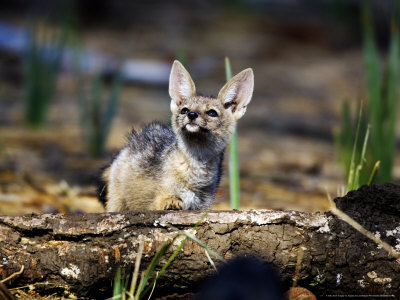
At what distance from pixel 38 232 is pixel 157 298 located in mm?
664

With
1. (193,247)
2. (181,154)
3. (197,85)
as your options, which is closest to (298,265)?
(193,247)

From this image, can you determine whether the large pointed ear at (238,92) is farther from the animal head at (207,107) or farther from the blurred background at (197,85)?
the blurred background at (197,85)

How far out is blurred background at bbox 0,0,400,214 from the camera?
5.46m

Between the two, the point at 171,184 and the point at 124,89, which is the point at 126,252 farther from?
the point at 124,89

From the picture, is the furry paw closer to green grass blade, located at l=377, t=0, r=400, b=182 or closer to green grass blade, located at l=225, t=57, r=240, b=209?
green grass blade, located at l=225, t=57, r=240, b=209

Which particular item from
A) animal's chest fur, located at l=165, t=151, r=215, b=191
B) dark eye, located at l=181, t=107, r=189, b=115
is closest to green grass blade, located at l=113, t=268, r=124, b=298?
animal's chest fur, located at l=165, t=151, r=215, b=191

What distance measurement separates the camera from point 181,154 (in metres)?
4.16

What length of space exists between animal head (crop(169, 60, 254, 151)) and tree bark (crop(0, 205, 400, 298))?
1198 millimetres

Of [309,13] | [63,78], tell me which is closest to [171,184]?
[63,78]

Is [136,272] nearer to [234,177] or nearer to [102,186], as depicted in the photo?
[234,177]

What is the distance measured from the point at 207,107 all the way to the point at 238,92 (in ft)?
0.98

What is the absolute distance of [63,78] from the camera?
36.0 ft

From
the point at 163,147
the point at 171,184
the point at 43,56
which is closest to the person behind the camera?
the point at 171,184

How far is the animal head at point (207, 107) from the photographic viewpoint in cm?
418
